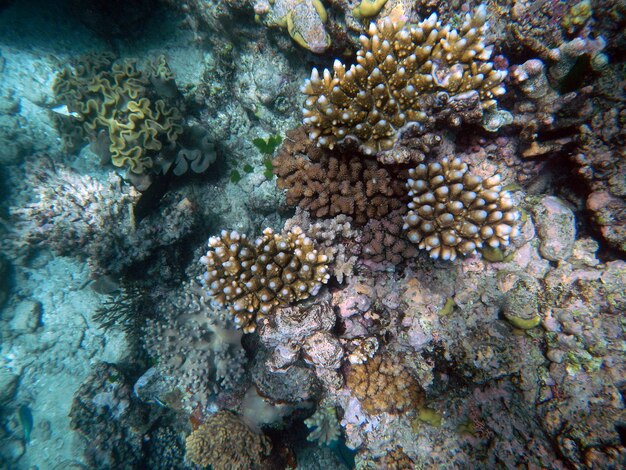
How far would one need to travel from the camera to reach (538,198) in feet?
12.4

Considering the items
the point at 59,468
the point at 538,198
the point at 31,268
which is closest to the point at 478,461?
the point at 538,198

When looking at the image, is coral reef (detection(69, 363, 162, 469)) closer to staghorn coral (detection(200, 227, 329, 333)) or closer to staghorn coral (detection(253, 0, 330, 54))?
staghorn coral (detection(200, 227, 329, 333))

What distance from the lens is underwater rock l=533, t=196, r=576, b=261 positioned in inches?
139

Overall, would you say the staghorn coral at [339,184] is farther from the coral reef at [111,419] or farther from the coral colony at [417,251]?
the coral reef at [111,419]

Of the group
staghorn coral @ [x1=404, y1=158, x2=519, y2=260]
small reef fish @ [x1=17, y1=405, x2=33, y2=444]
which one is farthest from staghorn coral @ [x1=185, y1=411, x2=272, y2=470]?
small reef fish @ [x1=17, y1=405, x2=33, y2=444]

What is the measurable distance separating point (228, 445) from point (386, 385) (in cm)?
259

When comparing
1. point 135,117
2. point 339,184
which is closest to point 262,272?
point 339,184

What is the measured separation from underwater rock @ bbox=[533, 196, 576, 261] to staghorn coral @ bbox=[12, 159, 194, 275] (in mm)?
5306

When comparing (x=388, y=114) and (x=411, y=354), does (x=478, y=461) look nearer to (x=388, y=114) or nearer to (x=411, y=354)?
(x=411, y=354)

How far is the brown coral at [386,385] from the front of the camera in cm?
410

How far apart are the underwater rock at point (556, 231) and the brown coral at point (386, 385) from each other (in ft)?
7.45

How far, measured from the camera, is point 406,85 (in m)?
3.50

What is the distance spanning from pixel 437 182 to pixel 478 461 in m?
3.23

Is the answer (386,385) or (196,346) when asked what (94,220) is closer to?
(196,346)
